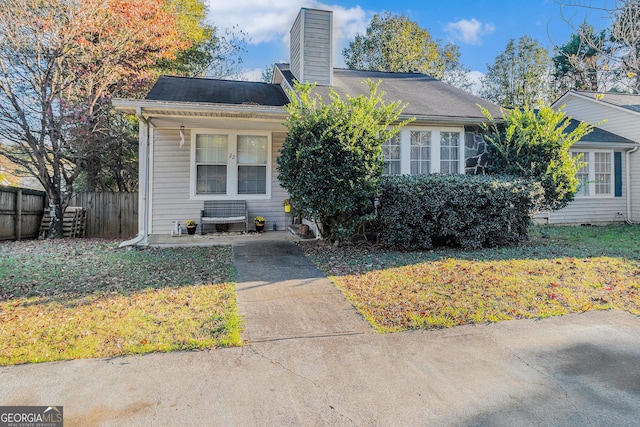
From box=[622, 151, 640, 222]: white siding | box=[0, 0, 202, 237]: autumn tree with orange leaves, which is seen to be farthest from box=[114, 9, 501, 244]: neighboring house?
box=[622, 151, 640, 222]: white siding

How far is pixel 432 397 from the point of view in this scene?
8.04ft

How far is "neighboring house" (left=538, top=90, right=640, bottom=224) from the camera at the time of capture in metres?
11.1

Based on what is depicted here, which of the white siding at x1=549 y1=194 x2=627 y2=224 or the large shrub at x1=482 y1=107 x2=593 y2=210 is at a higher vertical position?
the large shrub at x1=482 y1=107 x2=593 y2=210

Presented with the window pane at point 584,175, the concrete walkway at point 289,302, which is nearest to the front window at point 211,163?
the concrete walkway at point 289,302

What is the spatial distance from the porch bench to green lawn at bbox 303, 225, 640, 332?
2.52 m

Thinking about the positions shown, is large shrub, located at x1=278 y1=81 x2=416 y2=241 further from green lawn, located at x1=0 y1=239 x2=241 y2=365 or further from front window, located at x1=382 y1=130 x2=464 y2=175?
front window, located at x1=382 y1=130 x2=464 y2=175

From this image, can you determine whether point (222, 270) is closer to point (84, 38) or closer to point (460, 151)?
point (460, 151)

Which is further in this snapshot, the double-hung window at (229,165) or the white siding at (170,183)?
the double-hung window at (229,165)

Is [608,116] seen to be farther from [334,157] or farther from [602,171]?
[334,157]

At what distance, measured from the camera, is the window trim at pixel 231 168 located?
9078mm

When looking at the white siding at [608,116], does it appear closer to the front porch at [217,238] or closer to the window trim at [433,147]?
the window trim at [433,147]

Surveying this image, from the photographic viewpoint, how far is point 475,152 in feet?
31.1

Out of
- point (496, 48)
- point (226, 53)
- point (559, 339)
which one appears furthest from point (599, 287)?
point (496, 48)

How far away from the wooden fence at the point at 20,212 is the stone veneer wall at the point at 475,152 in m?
12.2
